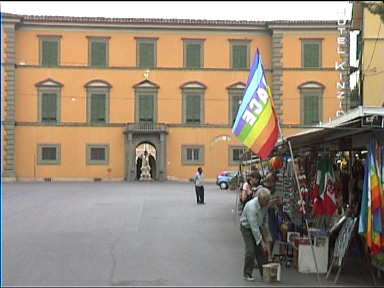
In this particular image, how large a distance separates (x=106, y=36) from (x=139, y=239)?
138 ft

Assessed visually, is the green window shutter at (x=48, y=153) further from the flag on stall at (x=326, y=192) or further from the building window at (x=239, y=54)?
the flag on stall at (x=326, y=192)

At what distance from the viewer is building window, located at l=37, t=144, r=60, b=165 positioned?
5341 centimetres

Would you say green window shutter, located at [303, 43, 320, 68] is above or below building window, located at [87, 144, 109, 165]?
above

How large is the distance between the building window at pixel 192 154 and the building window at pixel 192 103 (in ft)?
7.15

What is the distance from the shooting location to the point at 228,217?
65.8 ft

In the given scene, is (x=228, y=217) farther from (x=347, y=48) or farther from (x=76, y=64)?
(x=76, y=64)

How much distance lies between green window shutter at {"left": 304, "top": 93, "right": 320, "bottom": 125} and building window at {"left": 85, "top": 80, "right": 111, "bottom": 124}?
54.1 ft

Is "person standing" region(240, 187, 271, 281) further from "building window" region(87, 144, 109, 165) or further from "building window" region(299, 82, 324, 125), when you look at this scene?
"building window" region(299, 82, 324, 125)

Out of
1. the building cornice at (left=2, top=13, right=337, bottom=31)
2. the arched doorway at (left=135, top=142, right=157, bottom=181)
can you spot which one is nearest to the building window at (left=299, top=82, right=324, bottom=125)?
the building cornice at (left=2, top=13, right=337, bottom=31)

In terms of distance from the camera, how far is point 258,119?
10094 millimetres

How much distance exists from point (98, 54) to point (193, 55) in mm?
7852

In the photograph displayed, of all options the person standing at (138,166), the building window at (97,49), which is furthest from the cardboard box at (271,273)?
the person standing at (138,166)

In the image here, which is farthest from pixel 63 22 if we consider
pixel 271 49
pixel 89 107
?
pixel 271 49

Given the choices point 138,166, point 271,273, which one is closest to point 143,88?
point 138,166
